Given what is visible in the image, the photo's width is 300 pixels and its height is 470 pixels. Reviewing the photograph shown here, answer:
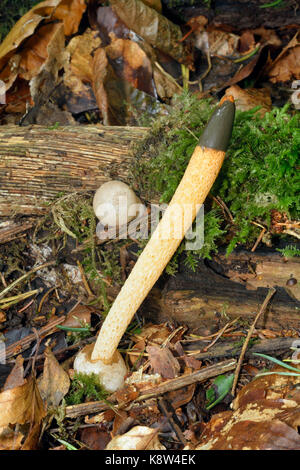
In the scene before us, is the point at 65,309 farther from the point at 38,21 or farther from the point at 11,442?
the point at 38,21

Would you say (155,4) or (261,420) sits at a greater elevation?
(155,4)

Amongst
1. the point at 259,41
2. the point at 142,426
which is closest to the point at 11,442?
the point at 142,426

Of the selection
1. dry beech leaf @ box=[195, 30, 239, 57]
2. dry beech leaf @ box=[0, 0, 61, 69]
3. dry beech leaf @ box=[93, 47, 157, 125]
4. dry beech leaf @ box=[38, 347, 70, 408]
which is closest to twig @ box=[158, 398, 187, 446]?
dry beech leaf @ box=[38, 347, 70, 408]

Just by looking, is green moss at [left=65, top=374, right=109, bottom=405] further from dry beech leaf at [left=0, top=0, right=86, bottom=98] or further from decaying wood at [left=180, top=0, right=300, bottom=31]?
decaying wood at [left=180, top=0, right=300, bottom=31]

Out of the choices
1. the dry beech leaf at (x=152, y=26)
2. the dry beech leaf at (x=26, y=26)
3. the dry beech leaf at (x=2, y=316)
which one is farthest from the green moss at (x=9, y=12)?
the dry beech leaf at (x=2, y=316)

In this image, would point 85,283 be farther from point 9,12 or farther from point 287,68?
point 9,12

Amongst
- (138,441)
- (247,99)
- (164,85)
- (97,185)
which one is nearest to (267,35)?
(247,99)
